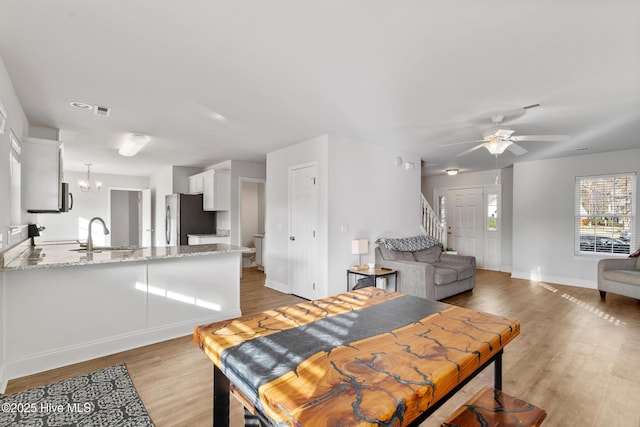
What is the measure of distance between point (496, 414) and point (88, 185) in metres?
8.50

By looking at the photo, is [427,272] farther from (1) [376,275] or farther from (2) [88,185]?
(2) [88,185]

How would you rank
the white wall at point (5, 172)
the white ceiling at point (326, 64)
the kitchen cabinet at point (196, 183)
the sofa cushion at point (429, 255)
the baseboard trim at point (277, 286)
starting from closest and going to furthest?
the white ceiling at point (326, 64) → the white wall at point (5, 172) → the baseboard trim at point (277, 286) → the sofa cushion at point (429, 255) → the kitchen cabinet at point (196, 183)

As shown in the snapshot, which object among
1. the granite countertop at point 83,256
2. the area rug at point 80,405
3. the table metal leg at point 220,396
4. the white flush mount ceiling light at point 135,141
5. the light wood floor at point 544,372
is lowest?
the light wood floor at point 544,372

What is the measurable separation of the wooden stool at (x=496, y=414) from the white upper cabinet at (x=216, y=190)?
550 cm

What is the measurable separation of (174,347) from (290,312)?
6.78 ft

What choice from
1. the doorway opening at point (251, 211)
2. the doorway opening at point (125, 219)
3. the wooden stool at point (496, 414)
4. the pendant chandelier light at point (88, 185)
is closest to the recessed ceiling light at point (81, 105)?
the wooden stool at point (496, 414)

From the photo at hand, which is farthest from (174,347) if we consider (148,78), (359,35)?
(359,35)

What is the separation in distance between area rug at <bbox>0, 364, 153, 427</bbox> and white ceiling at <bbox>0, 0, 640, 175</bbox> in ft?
7.84

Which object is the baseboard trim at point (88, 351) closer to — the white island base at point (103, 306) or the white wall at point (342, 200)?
the white island base at point (103, 306)

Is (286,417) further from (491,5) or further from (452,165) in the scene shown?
(452,165)

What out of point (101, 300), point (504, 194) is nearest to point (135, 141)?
point (101, 300)

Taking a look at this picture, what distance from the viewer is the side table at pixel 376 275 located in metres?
4.18

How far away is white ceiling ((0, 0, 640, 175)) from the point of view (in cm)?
172

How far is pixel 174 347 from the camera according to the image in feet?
9.66
